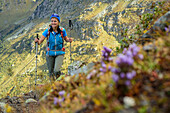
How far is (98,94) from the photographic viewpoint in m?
2.29

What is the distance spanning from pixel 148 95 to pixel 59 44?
6313 millimetres

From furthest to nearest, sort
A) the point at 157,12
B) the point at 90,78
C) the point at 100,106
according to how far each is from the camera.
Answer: the point at 157,12, the point at 90,78, the point at 100,106

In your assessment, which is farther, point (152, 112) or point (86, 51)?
point (86, 51)

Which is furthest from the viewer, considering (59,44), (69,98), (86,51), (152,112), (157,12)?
(86,51)

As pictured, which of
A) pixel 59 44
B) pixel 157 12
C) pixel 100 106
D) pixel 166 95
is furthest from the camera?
pixel 59 44

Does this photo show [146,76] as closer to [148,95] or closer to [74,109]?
[148,95]

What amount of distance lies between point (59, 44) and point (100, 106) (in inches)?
239

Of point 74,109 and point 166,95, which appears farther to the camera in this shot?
point 74,109

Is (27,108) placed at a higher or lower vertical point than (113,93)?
lower

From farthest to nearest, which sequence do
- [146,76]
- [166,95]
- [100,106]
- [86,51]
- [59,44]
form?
[86,51], [59,44], [146,76], [100,106], [166,95]

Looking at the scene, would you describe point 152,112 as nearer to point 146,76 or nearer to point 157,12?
point 146,76

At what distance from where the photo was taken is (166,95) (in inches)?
77.9

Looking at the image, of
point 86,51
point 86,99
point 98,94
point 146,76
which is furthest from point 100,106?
point 86,51

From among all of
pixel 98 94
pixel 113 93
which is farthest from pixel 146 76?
pixel 98 94
